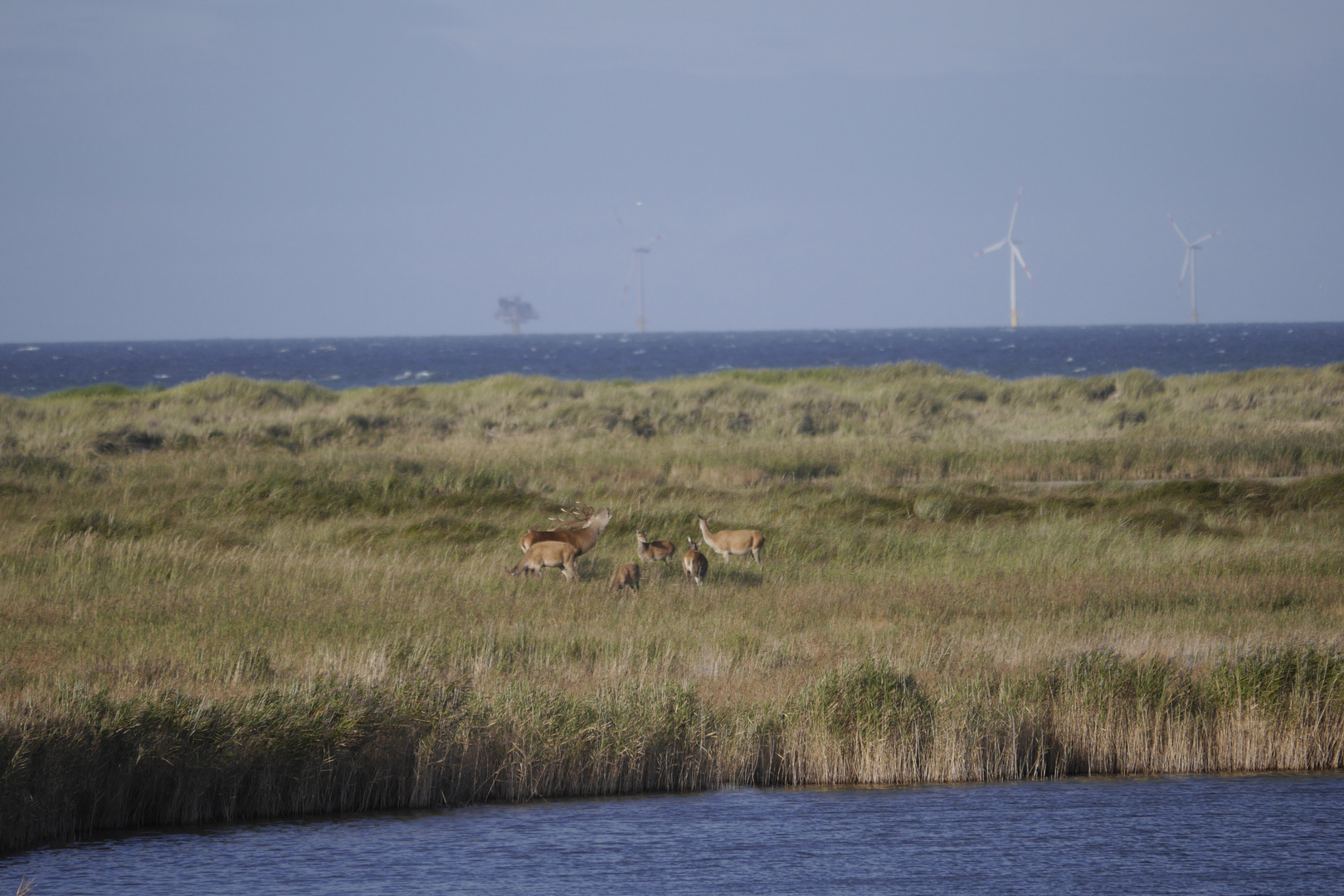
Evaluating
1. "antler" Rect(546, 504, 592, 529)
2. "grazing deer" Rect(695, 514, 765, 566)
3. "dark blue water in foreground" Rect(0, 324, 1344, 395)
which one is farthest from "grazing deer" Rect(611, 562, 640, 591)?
"dark blue water in foreground" Rect(0, 324, 1344, 395)

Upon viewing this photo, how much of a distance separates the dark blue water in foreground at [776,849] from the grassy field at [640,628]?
433mm

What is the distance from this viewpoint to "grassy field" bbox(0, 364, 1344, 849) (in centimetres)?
872

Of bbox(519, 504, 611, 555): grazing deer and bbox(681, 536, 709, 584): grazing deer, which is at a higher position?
bbox(519, 504, 611, 555): grazing deer

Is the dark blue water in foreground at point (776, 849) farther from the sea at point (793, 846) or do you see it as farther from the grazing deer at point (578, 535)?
the grazing deer at point (578, 535)

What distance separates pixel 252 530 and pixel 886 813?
13148 millimetres

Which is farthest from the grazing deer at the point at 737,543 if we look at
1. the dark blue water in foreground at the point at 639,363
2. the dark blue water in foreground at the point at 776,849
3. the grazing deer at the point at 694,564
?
the dark blue water in foreground at the point at 639,363

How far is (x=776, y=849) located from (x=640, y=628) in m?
4.53

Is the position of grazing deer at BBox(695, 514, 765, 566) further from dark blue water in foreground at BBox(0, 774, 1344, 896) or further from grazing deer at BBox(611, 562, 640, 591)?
dark blue water in foreground at BBox(0, 774, 1344, 896)

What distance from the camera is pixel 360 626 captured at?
12.1m

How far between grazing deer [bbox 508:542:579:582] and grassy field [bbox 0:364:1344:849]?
0.27m

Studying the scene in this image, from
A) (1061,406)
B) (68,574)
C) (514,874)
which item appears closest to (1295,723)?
(514,874)

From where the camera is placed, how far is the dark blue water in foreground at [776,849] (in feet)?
23.4

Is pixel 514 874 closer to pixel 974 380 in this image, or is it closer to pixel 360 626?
pixel 360 626

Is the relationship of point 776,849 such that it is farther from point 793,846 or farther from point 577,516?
point 577,516
